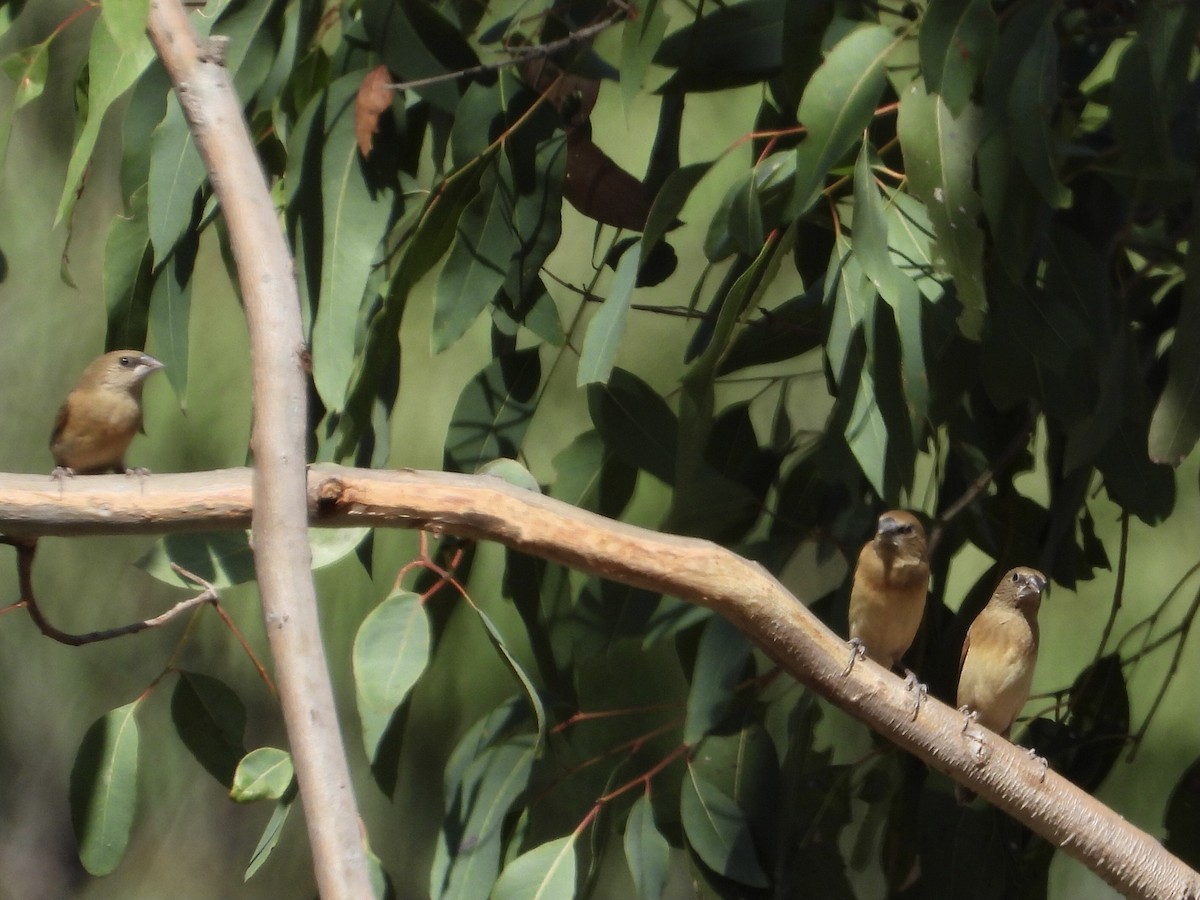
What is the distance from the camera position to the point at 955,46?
1.54 metres

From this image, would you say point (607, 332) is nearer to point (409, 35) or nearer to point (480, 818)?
point (409, 35)

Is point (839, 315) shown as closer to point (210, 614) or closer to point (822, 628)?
point (822, 628)

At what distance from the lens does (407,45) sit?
200 cm

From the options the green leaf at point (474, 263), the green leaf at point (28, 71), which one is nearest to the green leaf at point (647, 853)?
the green leaf at point (474, 263)

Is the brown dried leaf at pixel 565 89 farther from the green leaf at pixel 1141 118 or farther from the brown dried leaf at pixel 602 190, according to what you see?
the green leaf at pixel 1141 118

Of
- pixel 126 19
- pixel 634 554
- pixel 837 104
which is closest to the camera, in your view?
pixel 126 19

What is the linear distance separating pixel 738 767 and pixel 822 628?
613 mm

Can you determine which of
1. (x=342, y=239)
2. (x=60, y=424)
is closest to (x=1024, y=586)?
(x=342, y=239)

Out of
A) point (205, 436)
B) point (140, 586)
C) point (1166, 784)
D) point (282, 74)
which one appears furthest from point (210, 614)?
point (1166, 784)

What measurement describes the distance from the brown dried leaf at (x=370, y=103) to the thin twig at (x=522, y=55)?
0.02 m

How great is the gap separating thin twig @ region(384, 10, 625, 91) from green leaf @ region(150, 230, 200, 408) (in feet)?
1.35

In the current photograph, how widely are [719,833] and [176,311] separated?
1.18m

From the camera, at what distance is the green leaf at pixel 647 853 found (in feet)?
6.70

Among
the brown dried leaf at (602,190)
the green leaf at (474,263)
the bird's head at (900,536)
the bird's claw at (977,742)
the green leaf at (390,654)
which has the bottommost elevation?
the bird's claw at (977,742)
